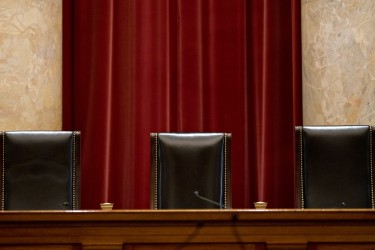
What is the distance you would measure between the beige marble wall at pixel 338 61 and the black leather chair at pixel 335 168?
0.92m

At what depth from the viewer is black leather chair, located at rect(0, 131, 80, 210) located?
130 inches

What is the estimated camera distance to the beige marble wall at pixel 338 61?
4.18 metres

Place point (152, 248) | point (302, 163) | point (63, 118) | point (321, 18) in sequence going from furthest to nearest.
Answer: point (63, 118)
point (321, 18)
point (302, 163)
point (152, 248)

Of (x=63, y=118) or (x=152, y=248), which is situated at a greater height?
(x=63, y=118)

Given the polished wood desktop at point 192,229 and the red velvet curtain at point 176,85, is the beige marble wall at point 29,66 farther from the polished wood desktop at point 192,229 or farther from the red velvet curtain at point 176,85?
the polished wood desktop at point 192,229

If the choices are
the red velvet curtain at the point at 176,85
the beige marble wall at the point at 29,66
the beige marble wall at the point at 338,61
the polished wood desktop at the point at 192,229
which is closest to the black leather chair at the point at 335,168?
the beige marble wall at the point at 338,61

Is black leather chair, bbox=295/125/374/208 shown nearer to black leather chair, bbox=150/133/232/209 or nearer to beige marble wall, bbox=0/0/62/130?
black leather chair, bbox=150/133/232/209

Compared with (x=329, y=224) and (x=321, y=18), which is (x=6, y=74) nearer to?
(x=321, y=18)

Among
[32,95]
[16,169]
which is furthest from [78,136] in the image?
[32,95]

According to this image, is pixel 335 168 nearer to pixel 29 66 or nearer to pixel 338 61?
pixel 338 61

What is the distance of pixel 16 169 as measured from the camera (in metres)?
3.31

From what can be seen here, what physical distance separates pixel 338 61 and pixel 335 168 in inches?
49.1

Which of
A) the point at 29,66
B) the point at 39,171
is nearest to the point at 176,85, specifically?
the point at 29,66

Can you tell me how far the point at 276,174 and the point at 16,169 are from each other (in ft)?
6.93
